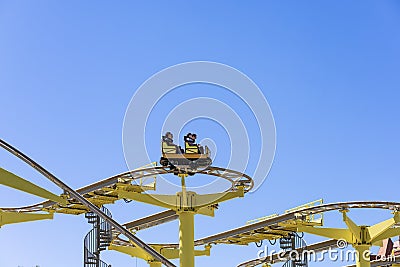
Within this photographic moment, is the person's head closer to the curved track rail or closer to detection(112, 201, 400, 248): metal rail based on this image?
the curved track rail

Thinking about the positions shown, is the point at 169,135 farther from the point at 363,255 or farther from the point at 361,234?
the point at 363,255

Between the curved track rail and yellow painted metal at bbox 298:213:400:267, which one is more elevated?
the curved track rail

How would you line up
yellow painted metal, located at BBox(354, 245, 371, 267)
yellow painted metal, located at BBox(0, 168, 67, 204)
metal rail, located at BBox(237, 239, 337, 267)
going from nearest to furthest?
yellow painted metal, located at BBox(0, 168, 67, 204) → yellow painted metal, located at BBox(354, 245, 371, 267) → metal rail, located at BBox(237, 239, 337, 267)

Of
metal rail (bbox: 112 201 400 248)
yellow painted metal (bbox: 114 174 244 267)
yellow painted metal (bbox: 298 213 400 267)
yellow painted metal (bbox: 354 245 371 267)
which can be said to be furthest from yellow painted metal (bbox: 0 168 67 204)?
yellow painted metal (bbox: 354 245 371 267)

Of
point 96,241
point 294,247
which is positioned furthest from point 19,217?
point 294,247

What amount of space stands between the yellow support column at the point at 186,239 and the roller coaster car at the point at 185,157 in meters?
3.66

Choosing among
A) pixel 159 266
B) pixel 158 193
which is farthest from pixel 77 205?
pixel 159 266

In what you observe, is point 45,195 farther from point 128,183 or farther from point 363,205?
point 363,205

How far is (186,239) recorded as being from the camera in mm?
31562

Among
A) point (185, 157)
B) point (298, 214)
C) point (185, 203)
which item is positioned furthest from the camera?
point (298, 214)

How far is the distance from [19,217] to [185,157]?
938 cm

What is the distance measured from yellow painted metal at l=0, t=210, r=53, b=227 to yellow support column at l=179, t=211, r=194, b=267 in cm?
702

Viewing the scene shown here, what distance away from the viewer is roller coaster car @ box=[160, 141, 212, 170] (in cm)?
2922

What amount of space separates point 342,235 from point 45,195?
1605cm
